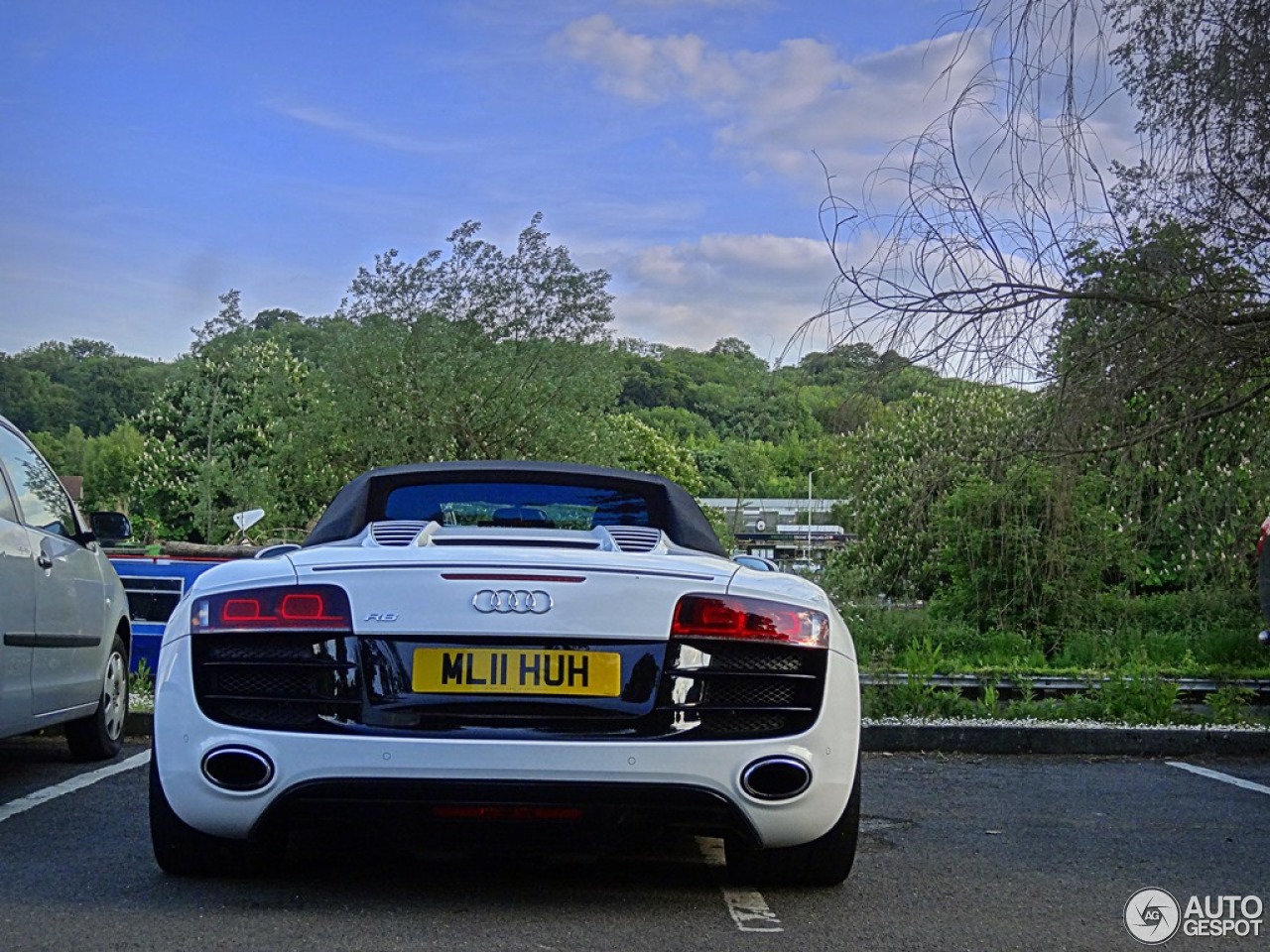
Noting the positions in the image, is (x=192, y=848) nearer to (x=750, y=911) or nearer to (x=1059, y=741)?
(x=750, y=911)

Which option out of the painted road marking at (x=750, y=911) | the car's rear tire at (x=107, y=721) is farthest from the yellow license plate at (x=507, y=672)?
the car's rear tire at (x=107, y=721)

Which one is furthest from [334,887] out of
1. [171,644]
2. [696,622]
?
[696,622]

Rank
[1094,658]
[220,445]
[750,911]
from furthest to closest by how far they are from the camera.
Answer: [220,445] → [1094,658] → [750,911]

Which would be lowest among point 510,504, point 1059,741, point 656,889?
point 1059,741

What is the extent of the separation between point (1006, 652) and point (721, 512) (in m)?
11.7

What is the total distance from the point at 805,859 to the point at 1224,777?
147 inches

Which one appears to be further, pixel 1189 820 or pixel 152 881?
pixel 1189 820

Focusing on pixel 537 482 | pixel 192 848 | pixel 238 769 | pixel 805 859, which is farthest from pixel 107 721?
pixel 805 859

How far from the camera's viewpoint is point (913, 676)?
349 inches

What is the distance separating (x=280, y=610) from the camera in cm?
393

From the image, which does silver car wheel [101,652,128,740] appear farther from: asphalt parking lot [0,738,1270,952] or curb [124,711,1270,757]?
asphalt parking lot [0,738,1270,952]

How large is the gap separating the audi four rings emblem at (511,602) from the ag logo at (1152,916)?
1.79 m

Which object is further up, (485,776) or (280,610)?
(280,610)

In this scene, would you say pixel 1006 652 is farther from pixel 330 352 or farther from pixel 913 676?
pixel 330 352
